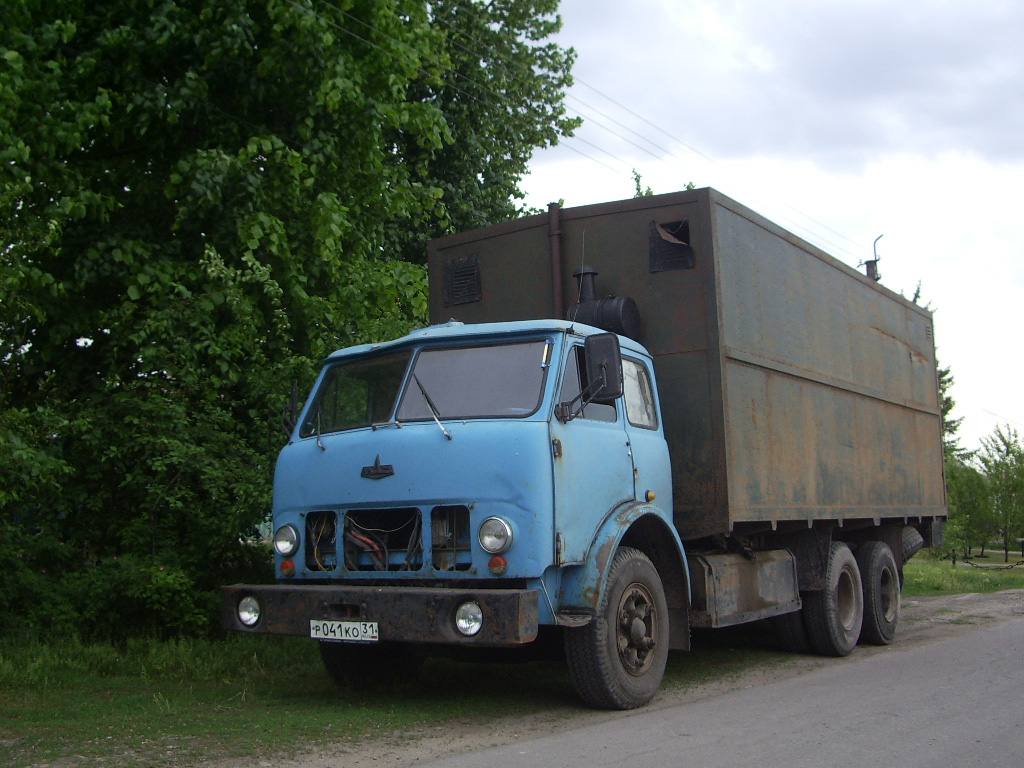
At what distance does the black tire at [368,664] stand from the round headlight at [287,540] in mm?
859

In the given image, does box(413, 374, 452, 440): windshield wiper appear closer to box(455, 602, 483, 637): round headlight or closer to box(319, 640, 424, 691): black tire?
box(455, 602, 483, 637): round headlight

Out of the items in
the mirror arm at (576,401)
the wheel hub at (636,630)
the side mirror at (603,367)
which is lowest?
the wheel hub at (636,630)

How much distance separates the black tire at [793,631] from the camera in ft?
32.1

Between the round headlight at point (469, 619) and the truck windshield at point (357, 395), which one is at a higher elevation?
the truck windshield at point (357, 395)

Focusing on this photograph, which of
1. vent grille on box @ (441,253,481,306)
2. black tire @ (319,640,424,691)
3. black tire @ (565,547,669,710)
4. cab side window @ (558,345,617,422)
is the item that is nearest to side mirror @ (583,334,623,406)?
cab side window @ (558,345,617,422)

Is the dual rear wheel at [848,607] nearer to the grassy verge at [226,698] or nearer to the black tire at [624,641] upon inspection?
the grassy verge at [226,698]

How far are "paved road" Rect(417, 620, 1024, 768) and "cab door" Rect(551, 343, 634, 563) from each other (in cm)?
109

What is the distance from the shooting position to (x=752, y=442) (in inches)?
320

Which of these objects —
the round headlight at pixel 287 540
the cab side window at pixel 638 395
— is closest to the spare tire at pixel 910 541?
the cab side window at pixel 638 395

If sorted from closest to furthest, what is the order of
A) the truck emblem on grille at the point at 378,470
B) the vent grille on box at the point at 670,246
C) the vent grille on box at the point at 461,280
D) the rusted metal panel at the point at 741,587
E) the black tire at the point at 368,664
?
1. the truck emblem on grille at the point at 378,470
2. the black tire at the point at 368,664
3. the rusted metal panel at the point at 741,587
4. the vent grille on box at the point at 670,246
5. the vent grille on box at the point at 461,280

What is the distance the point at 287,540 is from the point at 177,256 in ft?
17.1

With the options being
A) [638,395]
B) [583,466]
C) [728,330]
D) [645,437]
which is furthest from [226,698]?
[728,330]

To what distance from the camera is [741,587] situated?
823 cm

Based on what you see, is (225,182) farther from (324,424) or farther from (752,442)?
(752,442)
